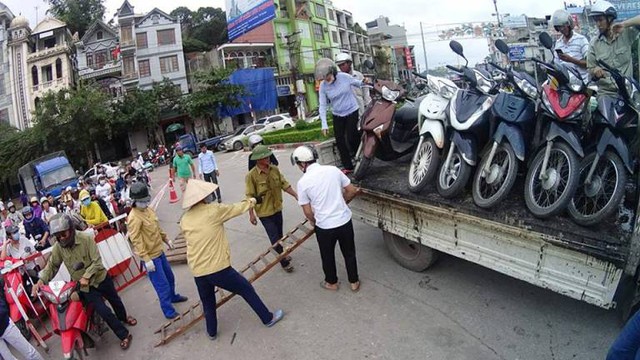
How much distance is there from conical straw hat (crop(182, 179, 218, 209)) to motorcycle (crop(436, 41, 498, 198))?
84.2 inches

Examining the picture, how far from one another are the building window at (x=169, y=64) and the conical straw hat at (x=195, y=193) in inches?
1285

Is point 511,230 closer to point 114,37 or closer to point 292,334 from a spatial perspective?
point 292,334

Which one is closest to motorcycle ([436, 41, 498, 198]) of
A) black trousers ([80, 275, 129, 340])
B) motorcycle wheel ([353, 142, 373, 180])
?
motorcycle wheel ([353, 142, 373, 180])

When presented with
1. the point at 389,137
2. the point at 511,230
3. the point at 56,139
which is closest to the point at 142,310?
the point at 389,137

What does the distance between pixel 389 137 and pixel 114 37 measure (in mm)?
35110

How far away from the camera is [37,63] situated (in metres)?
35.0

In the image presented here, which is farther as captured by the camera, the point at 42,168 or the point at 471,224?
the point at 42,168

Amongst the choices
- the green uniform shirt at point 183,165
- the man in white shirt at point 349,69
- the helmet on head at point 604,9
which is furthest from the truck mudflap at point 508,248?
the green uniform shirt at point 183,165

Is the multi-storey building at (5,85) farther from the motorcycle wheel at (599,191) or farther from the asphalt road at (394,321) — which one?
the motorcycle wheel at (599,191)

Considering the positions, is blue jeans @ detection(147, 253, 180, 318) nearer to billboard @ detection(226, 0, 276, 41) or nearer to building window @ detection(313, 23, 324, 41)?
billboard @ detection(226, 0, 276, 41)

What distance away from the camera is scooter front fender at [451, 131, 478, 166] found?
143 inches

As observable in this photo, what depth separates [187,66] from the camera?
34.3 metres

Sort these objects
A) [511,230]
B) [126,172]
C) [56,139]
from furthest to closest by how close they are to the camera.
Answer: [56,139] → [126,172] → [511,230]

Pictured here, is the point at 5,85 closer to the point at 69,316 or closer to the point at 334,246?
the point at 69,316
